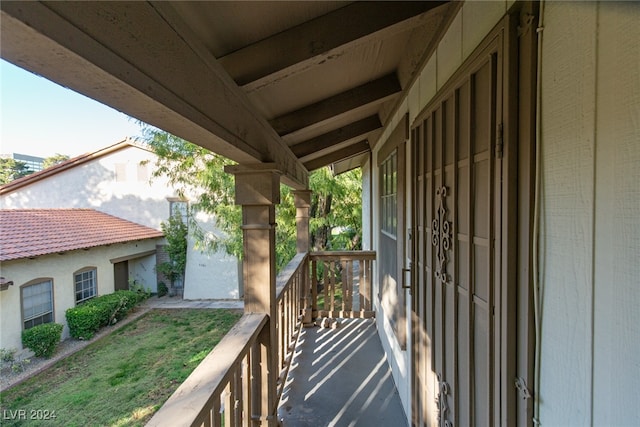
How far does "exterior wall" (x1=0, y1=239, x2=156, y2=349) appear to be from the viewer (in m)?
6.30

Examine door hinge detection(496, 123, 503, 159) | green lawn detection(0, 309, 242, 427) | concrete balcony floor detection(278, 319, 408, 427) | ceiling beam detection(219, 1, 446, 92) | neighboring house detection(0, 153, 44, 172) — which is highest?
neighboring house detection(0, 153, 44, 172)

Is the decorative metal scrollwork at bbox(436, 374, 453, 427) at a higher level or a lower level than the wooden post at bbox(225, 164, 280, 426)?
lower

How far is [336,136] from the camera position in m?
3.30

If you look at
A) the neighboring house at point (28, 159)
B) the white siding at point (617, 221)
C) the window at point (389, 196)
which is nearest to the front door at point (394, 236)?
the window at point (389, 196)

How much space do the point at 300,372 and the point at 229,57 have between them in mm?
2968

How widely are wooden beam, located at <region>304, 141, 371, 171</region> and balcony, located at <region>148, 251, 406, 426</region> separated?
4.17 feet

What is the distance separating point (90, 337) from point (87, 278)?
1.80 meters

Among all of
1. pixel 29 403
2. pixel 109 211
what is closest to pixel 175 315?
pixel 29 403

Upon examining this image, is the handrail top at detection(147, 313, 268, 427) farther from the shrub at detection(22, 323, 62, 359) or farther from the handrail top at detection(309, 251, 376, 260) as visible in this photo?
the shrub at detection(22, 323, 62, 359)

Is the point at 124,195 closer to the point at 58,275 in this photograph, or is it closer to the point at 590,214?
the point at 58,275

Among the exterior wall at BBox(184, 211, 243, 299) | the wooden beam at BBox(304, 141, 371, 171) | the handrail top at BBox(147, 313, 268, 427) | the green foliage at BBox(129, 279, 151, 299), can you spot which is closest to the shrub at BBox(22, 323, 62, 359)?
the green foliage at BBox(129, 279, 151, 299)

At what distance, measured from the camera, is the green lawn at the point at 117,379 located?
180 inches

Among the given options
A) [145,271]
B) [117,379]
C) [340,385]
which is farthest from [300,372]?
[145,271]

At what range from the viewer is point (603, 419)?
0.66 metres
